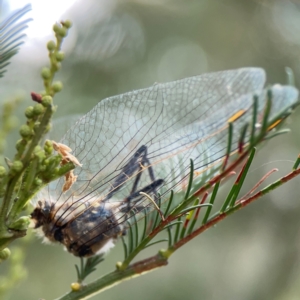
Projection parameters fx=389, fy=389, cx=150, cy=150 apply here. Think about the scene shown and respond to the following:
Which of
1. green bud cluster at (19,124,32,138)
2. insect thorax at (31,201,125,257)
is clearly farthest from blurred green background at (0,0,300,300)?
green bud cluster at (19,124,32,138)

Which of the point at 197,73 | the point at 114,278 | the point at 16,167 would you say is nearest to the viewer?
the point at 16,167

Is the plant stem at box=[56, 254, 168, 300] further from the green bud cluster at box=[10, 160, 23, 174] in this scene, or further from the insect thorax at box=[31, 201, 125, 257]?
the green bud cluster at box=[10, 160, 23, 174]

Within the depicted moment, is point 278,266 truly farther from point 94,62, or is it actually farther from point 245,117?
point 245,117

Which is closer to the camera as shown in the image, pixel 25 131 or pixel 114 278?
pixel 25 131

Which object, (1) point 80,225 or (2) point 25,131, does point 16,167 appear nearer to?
(2) point 25,131

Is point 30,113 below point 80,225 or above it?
above

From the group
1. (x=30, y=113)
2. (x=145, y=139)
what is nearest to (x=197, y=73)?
(x=145, y=139)

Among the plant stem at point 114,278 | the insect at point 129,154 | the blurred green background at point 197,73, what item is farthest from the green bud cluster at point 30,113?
the blurred green background at point 197,73
